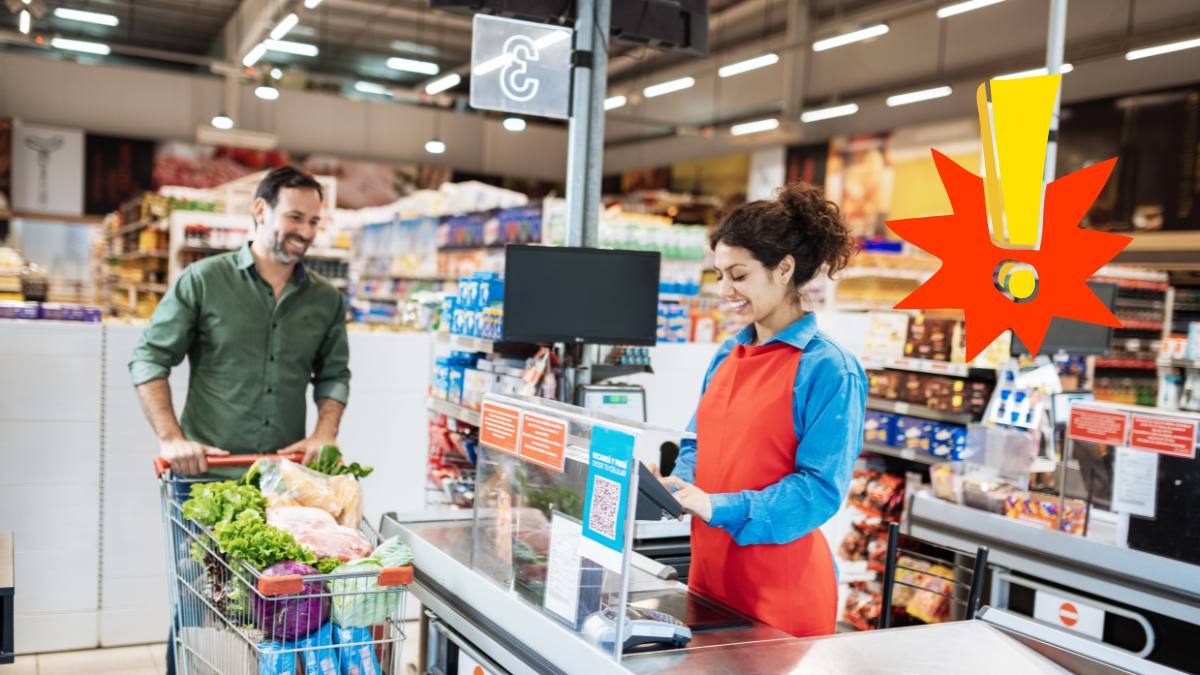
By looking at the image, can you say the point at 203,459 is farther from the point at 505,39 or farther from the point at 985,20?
the point at 985,20

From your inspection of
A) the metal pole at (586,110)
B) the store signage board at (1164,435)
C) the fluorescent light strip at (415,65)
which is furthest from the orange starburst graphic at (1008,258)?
the fluorescent light strip at (415,65)

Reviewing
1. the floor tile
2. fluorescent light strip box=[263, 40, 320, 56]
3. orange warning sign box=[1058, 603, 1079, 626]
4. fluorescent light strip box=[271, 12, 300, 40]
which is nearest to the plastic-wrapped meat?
the floor tile

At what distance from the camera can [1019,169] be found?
6.12 feet

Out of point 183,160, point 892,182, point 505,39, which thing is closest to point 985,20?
point 892,182

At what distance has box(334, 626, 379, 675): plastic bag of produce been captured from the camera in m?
1.85

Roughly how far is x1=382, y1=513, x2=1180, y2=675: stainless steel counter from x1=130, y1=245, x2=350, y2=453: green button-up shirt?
134 cm

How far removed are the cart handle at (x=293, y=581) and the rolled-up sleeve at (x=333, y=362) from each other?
1643 millimetres

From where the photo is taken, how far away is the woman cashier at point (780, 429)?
6.77 feet

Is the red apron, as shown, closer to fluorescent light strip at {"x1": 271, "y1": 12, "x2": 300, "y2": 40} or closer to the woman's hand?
the woman's hand

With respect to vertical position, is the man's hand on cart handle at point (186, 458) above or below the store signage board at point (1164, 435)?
below

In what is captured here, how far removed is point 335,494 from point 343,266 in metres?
7.87

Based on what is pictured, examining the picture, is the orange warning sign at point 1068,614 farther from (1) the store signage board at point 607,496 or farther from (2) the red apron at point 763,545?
(1) the store signage board at point 607,496

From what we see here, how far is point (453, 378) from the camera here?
391 cm

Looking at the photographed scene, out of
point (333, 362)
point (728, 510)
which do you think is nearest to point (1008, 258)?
point (728, 510)
